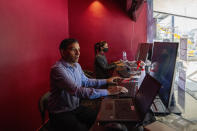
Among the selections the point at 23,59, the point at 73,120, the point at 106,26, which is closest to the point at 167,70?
the point at 73,120

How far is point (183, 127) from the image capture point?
893mm

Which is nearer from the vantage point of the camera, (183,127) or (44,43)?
(183,127)

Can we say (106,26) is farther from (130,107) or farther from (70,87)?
(130,107)

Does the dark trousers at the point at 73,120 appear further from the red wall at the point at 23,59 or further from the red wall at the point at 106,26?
the red wall at the point at 106,26

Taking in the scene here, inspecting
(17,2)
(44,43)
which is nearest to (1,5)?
(17,2)

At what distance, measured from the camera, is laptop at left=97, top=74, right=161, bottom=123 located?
3.13 ft

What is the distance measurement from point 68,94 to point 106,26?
10.5ft

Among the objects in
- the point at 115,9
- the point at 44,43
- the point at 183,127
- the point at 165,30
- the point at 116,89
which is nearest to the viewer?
the point at 183,127

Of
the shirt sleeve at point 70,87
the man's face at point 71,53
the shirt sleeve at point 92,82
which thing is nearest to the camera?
the shirt sleeve at point 70,87

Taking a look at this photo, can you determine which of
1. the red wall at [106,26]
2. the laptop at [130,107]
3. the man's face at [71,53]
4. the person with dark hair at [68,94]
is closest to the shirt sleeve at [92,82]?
the person with dark hair at [68,94]

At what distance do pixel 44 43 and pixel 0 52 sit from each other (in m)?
1.12

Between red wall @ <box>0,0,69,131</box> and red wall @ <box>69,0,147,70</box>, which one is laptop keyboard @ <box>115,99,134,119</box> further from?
red wall @ <box>69,0,147,70</box>

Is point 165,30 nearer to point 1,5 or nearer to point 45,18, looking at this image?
point 45,18

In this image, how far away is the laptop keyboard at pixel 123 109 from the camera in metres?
1.08
